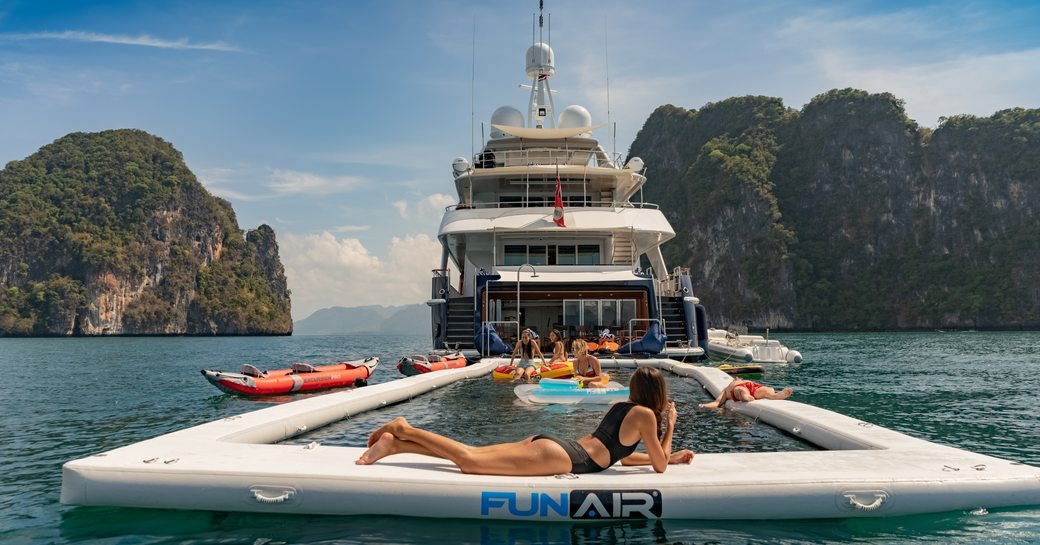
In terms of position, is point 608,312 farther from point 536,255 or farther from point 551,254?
point 536,255

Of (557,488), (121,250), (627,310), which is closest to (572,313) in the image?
(627,310)

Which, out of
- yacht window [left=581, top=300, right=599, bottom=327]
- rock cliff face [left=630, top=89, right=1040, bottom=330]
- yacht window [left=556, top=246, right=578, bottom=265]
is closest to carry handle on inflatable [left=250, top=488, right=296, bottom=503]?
yacht window [left=581, top=300, right=599, bottom=327]

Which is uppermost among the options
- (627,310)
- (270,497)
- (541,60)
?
(541,60)

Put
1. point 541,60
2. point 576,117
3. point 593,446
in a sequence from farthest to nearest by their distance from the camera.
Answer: point 541,60 → point 576,117 → point 593,446

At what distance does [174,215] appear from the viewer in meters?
150

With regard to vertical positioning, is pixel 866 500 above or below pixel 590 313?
below

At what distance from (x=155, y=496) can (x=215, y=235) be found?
167915 mm

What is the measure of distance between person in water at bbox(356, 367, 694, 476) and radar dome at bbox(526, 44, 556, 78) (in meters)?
35.5

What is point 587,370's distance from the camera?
15.4 meters

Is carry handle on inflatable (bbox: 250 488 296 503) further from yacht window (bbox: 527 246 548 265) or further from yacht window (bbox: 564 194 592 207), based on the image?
yacht window (bbox: 564 194 592 207)

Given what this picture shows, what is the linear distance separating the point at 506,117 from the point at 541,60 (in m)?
5.23

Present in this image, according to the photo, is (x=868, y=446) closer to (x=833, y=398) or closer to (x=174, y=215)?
(x=833, y=398)

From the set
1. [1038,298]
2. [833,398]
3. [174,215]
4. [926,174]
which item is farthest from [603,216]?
[174,215]

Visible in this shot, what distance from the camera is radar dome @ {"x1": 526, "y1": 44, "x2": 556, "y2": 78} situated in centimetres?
3931
